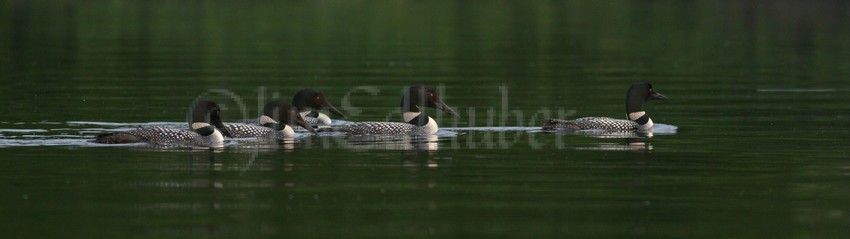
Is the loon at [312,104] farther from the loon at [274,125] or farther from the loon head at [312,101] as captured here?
the loon at [274,125]

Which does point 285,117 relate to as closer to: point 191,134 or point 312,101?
point 312,101

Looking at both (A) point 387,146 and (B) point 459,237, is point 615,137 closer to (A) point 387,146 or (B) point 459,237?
(A) point 387,146

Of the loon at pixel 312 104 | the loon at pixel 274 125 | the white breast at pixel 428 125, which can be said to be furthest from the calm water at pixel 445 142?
the loon at pixel 312 104

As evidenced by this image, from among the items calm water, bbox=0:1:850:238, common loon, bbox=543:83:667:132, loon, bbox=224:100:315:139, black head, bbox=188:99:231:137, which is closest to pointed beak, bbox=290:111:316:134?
loon, bbox=224:100:315:139

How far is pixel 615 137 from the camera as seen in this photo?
2283 centimetres

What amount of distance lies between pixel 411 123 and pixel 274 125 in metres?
2.00

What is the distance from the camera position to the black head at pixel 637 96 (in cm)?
2472

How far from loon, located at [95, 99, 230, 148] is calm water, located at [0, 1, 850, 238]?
0.37m

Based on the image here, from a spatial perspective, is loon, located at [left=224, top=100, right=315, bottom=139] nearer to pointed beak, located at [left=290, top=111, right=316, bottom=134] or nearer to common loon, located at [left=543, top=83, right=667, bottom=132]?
pointed beak, located at [left=290, top=111, right=316, bottom=134]

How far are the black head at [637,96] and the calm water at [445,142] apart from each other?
655mm

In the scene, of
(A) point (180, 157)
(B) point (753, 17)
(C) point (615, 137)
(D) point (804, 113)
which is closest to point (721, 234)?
(A) point (180, 157)

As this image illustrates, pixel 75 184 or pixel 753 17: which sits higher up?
pixel 753 17

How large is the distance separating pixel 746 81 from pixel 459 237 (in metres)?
22.7

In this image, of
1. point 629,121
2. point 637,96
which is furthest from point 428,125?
point 637,96
